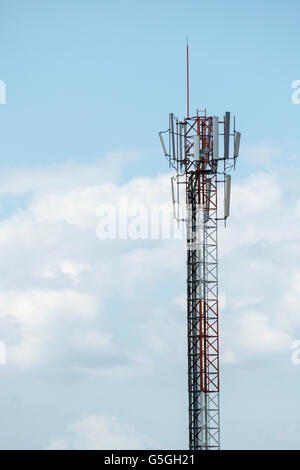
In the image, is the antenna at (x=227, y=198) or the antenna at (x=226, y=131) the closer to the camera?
the antenna at (x=227, y=198)

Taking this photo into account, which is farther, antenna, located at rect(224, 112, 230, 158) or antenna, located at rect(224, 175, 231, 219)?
antenna, located at rect(224, 112, 230, 158)

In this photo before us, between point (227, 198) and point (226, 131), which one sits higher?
point (226, 131)

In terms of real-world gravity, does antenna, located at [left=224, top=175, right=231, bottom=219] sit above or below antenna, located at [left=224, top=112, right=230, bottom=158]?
below

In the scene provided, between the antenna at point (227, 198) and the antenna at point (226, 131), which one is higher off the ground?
the antenna at point (226, 131)

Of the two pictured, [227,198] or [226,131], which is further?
[226,131]
